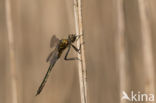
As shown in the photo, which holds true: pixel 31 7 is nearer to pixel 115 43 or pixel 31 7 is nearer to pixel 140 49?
pixel 115 43

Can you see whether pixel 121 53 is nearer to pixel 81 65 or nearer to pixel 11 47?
pixel 81 65

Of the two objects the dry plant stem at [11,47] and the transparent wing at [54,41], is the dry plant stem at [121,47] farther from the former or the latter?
the dry plant stem at [11,47]

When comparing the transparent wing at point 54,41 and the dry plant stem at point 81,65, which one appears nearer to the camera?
the dry plant stem at point 81,65

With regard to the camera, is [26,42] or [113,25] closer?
[113,25]

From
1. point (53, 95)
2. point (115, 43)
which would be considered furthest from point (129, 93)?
point (53, 95)

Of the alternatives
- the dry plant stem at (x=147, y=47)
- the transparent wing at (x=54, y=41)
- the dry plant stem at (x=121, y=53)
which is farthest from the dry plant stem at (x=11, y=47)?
the dry plant stem at (x=147, y=47)

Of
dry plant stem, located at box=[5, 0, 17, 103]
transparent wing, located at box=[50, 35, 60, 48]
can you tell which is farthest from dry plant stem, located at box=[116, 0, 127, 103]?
dry plant stem, located at box=[5, 0, 17, 103]

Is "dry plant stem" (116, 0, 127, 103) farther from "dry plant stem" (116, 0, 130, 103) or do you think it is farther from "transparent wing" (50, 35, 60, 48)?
"transparent wing" (50, 35, 60, 48)

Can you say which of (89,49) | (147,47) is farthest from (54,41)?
(147,47)
